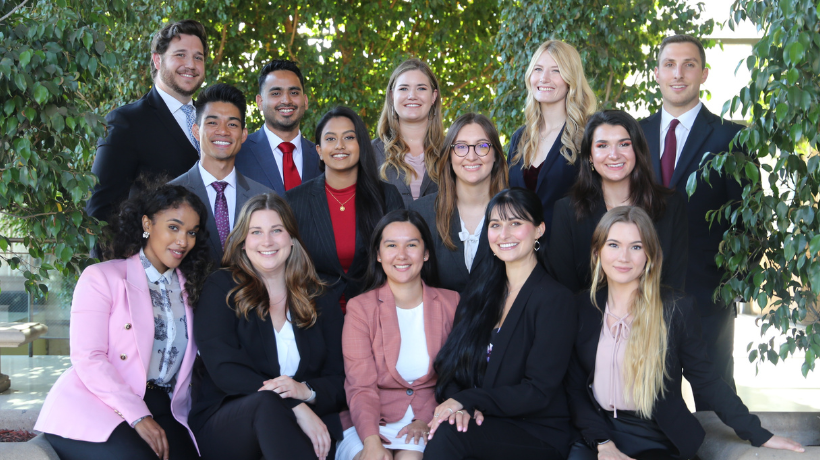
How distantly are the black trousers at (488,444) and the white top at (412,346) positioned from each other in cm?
40

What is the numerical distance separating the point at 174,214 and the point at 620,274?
1.86 meters

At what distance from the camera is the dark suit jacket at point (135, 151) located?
11.3 ft

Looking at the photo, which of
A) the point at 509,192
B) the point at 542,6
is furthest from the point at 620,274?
the point at 542,6

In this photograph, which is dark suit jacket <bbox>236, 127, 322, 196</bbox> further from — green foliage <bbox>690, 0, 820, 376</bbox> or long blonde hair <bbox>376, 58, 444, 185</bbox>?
green foliage <bbox>690, 0, 820, 376</bbox>

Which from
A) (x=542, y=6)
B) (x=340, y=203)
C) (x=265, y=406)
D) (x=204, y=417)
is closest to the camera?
(x=265, y=406)

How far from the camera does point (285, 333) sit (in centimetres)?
300

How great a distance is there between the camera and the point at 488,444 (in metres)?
2.63

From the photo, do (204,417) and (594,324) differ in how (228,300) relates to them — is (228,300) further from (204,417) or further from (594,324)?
(594,324)

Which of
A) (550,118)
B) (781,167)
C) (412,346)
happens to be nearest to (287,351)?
(412,346)

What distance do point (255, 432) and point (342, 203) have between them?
Result: 4.05 ft

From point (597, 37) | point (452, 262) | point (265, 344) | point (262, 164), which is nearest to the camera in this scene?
point (265, 344)

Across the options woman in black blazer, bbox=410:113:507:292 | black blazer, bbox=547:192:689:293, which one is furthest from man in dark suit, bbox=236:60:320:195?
black blazer, bbox=547:192:689:293

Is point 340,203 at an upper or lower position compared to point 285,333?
upper

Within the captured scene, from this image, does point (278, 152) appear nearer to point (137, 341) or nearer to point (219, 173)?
point (219, 173)
